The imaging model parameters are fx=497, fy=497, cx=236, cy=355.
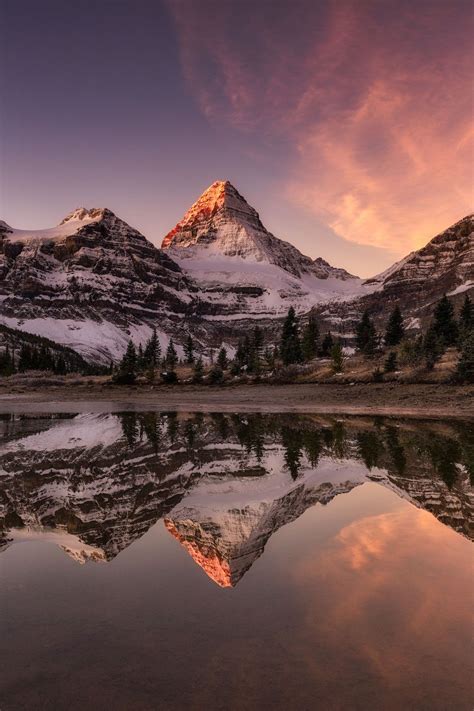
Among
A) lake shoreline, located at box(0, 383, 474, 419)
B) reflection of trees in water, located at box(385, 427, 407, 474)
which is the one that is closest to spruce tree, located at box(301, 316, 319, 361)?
lake shoreline, located at box(0, 383, 474, 419)

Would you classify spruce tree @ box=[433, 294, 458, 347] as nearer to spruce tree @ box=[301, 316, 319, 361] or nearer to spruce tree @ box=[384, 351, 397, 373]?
spruce tree @ box=[384, 351, 397, 373]

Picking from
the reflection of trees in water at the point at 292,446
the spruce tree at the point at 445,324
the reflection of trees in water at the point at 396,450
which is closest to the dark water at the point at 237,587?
the reflection of trees in water at the point at 292,446

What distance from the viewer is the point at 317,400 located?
43875 mm

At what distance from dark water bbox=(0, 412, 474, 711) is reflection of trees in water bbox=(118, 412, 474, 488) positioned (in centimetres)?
111

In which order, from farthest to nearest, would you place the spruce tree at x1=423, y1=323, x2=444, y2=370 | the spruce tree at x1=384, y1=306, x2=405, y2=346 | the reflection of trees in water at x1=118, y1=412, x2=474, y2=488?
the spruce tree at x1=384, y1=306, x2=405, y2=346
the spruce tree at x1=423, y1=323, x2=444, y2=370
the reflection of trees in water at x1=118, y1=412, x2=474, y2=488

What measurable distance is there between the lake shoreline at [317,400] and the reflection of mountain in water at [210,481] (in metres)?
10.0

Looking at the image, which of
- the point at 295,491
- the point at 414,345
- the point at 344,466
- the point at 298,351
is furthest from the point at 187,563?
the point at 298,351

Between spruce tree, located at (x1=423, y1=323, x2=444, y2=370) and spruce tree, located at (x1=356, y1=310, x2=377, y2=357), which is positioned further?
spruce tree, located at (x1=356, y1=310, x2=377, y2=357)

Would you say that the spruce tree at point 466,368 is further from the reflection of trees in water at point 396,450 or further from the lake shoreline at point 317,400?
the reflection of trees in water at point 396,450

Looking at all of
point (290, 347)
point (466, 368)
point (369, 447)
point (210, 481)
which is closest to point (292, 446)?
point (369, 447)

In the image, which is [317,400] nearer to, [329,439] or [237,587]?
[329,439]

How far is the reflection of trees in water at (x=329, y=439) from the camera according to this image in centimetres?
1579

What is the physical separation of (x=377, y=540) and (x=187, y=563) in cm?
338

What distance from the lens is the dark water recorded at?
447 centimetres
